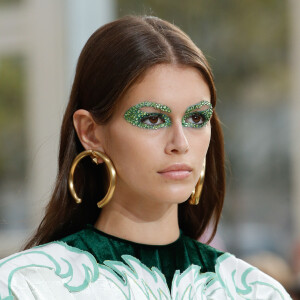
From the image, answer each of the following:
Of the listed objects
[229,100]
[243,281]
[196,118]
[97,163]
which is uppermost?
[196,118]

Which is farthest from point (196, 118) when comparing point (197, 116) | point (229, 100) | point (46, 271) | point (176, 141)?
point (229, 100)

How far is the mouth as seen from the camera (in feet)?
5.95

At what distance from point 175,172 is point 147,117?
14 cm

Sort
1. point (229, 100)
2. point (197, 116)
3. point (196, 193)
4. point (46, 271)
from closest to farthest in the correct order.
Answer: point (46, 271), point (197, 116), point (196, 193), point (229, 100)

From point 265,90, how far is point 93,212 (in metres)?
4.34

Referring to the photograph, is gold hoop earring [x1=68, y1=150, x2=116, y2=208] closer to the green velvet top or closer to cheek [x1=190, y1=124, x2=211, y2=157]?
the green velvet top

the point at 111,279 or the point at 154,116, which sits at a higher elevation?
the point at 154,116

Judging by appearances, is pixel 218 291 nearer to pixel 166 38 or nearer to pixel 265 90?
pixel 166 38

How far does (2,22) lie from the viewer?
5656 millimetres

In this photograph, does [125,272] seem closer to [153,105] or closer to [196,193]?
[196,193]

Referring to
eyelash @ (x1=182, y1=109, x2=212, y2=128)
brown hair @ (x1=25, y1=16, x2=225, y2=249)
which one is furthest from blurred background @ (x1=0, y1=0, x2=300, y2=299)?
eyelash @ (x1=182, y1=109, x2=212, y2=128)

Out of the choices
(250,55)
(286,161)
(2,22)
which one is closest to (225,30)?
(250,55)

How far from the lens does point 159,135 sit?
1808 millimetres

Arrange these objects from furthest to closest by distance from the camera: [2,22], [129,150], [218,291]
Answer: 1. [2,22]
2. [218,291]
3. [129,150]
